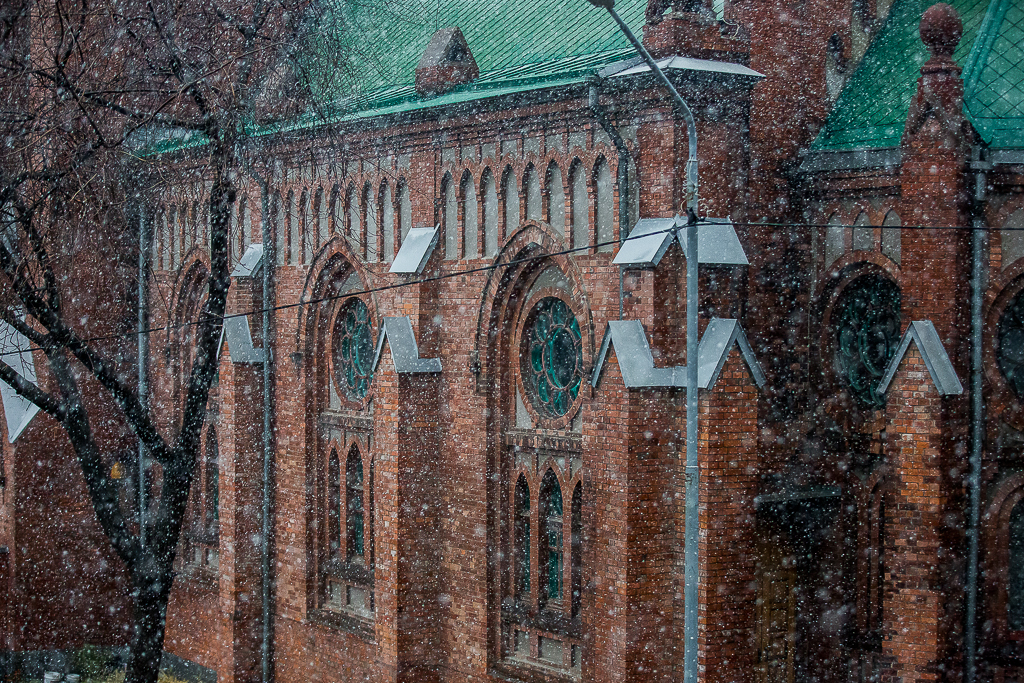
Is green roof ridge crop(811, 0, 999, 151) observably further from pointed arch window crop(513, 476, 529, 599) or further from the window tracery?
pointed arch window crop(513, 476, 529, 599)

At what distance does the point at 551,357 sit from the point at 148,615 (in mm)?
5126

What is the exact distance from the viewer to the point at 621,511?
12.3 meters

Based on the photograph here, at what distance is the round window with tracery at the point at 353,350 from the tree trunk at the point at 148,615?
502 cm

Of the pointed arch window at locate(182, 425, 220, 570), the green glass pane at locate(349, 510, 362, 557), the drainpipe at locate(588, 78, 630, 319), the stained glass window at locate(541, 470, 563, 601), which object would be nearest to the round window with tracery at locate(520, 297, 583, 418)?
the stained glass window at locate(541, 470, 563, 601)

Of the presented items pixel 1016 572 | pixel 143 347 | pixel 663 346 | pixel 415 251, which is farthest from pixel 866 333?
pixel 143 347

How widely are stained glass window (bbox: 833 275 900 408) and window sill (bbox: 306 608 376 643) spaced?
6.91 metres

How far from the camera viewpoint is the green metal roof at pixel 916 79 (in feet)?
41.1

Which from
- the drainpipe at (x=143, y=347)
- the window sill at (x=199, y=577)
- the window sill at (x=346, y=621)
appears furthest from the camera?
the drainpipe at (x=143, y=347)

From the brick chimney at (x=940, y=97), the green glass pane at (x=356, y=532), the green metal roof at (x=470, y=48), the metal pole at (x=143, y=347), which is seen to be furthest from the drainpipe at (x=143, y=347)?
the brick chimney at (x=940, y=97)

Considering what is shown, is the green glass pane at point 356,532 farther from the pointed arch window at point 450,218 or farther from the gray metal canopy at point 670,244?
the gray metal canopy at point 670,244

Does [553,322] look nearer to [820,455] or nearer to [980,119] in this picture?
[820,455]

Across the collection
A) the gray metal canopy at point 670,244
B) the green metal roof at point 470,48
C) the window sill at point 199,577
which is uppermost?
the green metal roof at point 470,48

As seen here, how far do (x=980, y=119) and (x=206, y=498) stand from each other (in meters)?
14.0

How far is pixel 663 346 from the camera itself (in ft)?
40.8
